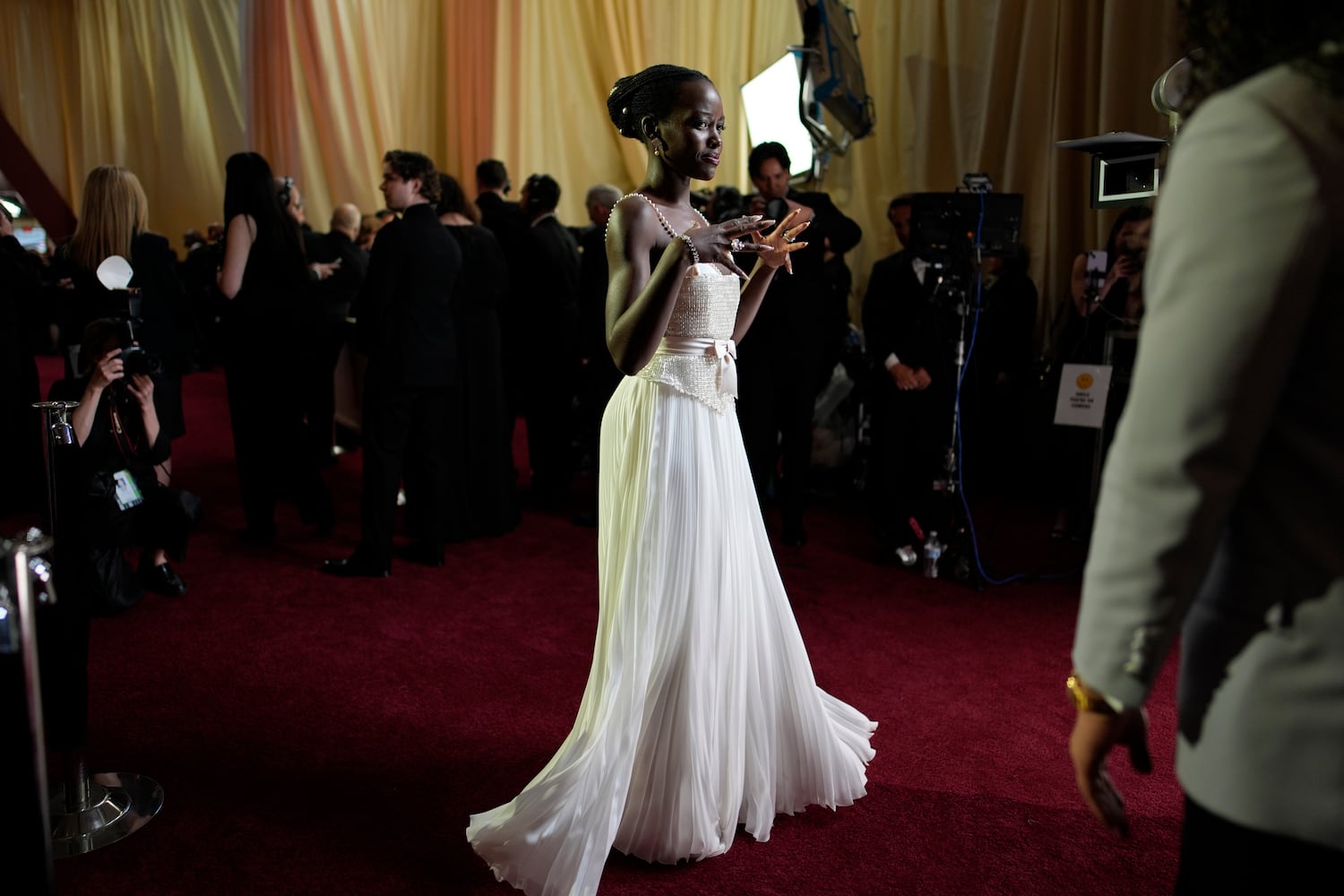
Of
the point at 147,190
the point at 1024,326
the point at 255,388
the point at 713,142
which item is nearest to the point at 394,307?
the point at 255,388

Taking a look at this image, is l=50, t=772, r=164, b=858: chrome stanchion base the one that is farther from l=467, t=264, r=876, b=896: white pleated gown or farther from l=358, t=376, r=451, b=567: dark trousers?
l=358, t=376, r=451, b=567: dark trousers

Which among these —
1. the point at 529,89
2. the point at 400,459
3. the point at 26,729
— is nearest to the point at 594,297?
the point at 400,459

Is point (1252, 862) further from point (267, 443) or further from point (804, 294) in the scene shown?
point (267, 443)

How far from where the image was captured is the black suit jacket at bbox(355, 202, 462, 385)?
3.90m

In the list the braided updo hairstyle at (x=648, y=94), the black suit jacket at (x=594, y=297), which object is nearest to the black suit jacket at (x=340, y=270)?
the black suit jacket at (x=594, y=297)

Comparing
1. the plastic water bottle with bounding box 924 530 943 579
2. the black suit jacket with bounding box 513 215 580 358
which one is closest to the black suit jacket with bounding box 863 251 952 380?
the plastic water bottle with bounding box 924 530 943 579

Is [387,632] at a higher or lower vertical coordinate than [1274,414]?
lower

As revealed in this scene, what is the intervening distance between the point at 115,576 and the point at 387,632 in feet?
3.35

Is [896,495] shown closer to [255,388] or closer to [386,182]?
[386,182]

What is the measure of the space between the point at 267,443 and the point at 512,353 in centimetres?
143

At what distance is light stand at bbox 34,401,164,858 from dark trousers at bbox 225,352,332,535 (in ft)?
6.48

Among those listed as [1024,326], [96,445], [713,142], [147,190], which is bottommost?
[96,445]

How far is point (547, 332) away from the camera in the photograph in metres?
5.27

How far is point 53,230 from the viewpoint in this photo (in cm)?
1095
